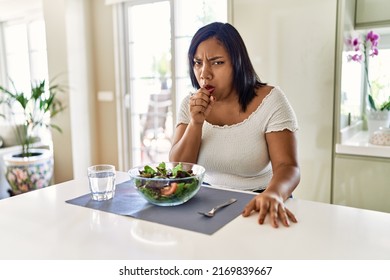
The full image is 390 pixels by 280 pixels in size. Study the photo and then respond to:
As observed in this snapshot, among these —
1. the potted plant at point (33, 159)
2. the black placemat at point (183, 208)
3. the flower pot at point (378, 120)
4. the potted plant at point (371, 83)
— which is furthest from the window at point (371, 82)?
the potted plant at point (33, 159)

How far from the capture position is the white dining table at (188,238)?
74 cm

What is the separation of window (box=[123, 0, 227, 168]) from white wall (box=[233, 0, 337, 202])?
2.33 ft

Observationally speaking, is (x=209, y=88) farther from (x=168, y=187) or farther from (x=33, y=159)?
(x=33, y=159)

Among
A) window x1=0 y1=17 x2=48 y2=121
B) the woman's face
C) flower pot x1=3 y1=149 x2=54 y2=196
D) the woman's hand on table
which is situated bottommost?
flower pot x1=3 y1=149 x2=54 y2=196

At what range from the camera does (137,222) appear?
911mm

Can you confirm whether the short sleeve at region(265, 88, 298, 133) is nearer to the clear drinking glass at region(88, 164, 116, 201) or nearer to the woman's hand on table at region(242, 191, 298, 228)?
the woman's hand on table at region(242, 191, 298, 228)

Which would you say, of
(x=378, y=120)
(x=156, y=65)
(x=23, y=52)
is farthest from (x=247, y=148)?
(x=23, y=52)

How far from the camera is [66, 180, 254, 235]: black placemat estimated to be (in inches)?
35.1

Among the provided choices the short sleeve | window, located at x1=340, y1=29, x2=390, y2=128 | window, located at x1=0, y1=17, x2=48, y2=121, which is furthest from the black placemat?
window, located at x1=0, y1=17, x2=48, y2=121

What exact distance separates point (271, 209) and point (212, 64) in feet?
2.31

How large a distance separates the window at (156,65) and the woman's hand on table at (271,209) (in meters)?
2.18

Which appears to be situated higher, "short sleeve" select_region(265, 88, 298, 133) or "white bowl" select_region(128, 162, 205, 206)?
"short sleeve" select_region(265, 88, 298, 133)
